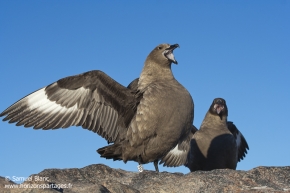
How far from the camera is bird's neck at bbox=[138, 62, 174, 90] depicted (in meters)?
9.07

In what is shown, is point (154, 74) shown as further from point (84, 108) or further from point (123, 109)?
point (84, 108)

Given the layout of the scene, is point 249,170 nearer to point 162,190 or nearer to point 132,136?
point 162,190

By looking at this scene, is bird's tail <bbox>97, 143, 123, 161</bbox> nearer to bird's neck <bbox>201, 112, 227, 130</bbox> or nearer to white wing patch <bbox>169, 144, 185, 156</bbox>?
bird's neck <bbox>201, 112, 227, 130</bbox>

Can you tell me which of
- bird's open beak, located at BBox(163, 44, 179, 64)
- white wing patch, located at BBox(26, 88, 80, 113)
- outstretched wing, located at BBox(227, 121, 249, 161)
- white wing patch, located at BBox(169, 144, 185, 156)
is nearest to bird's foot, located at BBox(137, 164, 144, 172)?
white wing patch, located at BBox(26, 88, 80, 113)

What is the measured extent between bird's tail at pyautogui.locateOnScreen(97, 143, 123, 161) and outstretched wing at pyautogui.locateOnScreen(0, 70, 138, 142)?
0.36 metres

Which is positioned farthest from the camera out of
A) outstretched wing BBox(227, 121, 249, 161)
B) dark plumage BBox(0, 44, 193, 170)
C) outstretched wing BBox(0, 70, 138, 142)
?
outstretched wing BBox(227, 121, 249, 161)

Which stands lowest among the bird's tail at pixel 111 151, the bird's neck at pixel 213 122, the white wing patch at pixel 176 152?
the bird's tail at pixel 111 151

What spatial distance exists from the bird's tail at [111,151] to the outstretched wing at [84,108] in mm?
355

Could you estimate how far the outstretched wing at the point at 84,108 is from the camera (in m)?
9.06

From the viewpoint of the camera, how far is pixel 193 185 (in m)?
6.00

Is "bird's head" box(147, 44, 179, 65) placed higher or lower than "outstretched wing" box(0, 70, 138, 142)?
higher

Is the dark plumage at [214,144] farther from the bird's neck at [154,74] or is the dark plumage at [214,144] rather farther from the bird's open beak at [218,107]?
the bird's neck at [154,74]

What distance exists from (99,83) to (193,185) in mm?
3694

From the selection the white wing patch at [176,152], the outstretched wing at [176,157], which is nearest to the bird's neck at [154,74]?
the outstretched wing at [176,157]
